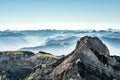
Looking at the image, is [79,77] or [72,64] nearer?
[79,77]

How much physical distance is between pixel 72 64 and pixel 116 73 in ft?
75.5

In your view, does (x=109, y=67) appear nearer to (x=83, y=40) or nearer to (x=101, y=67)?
(x=101, y=67)

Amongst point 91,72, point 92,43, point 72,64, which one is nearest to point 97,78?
point 91,72

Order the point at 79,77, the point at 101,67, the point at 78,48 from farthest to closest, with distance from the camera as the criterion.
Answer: the point at 78,48 → the point at 101,67 → the point at 79,77

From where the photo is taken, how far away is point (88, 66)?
171 meters

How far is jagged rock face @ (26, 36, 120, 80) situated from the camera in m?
168

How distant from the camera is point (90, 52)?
583 ft

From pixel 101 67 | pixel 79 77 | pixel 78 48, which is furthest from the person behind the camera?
pixel 78 48

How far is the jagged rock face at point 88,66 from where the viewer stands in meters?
168

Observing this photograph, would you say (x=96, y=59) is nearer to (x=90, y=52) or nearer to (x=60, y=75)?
(x=90, y=52)

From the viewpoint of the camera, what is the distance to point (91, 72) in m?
168

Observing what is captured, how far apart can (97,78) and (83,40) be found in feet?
108

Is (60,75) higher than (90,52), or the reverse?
(90,52)

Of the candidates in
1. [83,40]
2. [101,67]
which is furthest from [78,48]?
[101,67]
